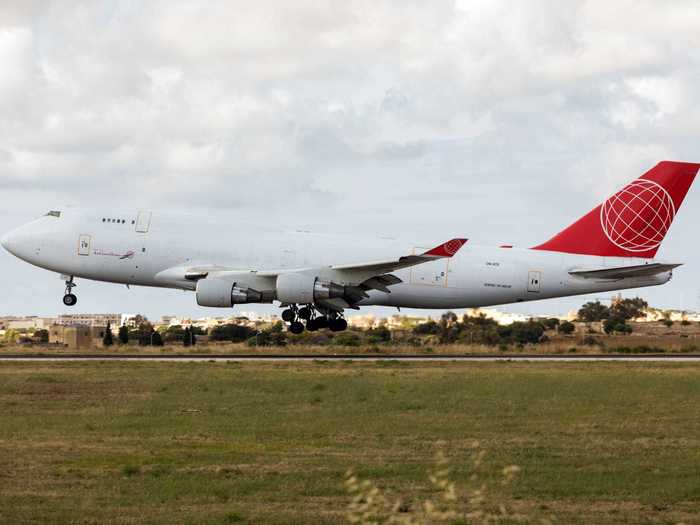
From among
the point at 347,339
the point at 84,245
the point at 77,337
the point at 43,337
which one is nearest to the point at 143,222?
the point at 84,245

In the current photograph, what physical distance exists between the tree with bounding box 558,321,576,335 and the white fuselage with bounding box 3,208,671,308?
27.4 meters

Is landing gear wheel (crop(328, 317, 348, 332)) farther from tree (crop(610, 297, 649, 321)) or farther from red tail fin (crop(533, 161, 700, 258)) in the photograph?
tree (crop(610, 297, 649, 321))

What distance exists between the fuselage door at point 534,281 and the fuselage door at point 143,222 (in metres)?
16.5

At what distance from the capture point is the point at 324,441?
2252 centimetres

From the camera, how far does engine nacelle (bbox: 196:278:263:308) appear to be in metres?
47.4

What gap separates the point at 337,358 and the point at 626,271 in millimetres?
12561

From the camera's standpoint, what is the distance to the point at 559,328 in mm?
78812

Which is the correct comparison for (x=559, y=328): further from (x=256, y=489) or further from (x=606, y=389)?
(x=256, y=489)

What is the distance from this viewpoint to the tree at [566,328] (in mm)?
78075

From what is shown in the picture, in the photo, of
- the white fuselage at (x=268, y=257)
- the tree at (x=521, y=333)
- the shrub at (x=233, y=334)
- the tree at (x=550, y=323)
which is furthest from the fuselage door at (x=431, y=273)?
the tree at (x=550, y=323)

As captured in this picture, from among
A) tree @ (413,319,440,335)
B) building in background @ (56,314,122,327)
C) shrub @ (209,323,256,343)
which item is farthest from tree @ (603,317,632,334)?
building in background @ (56,314,122,327)

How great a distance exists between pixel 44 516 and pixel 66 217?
3686cm

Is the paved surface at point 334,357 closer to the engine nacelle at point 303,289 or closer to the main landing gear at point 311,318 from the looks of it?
the main landing gear at point 311,318

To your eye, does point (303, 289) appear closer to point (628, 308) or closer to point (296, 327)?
point (296, 327)
